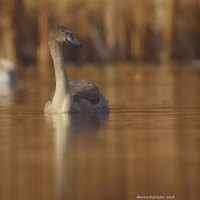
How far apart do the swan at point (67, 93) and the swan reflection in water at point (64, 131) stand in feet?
0.49

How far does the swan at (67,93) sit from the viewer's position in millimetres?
9500

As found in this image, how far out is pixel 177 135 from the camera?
726cm

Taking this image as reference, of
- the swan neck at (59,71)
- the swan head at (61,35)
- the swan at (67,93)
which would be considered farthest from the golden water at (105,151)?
the swan head at (61,35)

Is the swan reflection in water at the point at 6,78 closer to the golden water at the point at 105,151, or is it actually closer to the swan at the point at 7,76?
the swan at the point at 7,76

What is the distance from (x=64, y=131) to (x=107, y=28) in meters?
14.9

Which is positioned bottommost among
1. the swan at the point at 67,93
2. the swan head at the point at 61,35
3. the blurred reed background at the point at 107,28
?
the swan at the point at 67,93

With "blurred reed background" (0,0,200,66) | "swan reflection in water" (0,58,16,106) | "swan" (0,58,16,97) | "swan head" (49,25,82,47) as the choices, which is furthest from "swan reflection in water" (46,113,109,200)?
"blurred reed background" (0,0,200,66)

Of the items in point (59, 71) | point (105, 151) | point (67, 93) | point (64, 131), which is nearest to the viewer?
point (105, 151)

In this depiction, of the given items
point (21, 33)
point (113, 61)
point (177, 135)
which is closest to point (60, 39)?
point (177, 135)

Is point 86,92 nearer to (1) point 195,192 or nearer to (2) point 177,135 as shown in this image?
(2) point 177,135

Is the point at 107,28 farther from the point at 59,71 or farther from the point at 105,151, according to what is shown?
the point at 105,151

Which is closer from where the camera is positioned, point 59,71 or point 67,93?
point 67,93

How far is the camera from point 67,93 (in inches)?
373

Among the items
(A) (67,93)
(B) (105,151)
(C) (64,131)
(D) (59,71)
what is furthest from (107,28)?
(B) (105,151)
